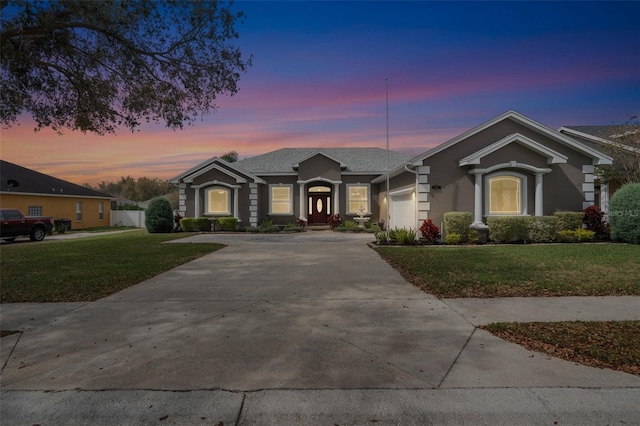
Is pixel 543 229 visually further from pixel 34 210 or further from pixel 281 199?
pixel 34 210

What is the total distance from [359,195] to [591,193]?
12.0 meters

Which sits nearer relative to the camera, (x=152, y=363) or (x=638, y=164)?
(x=152, y=363)

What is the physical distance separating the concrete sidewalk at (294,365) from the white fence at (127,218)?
93.7 feet

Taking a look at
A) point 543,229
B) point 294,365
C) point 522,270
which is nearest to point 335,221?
point 543,229

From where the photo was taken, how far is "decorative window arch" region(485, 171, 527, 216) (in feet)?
47.2

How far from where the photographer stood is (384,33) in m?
11.6

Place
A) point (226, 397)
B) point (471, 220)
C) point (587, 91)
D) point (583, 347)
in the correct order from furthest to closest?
point (587, 91) → point (471, 220) → point (583, 347) → point (226, 397)

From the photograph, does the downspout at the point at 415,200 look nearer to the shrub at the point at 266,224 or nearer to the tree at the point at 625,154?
the shrub at the point at 266,224

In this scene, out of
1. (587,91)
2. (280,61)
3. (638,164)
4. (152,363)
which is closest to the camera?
(152,363)

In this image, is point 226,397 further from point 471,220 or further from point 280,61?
point 471,220

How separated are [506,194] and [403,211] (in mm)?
4750

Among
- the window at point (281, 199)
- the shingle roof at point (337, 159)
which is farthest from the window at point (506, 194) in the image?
the window at point (281, 199)

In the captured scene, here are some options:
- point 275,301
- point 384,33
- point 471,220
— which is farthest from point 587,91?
point 275,301

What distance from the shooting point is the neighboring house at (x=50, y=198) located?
22.7 meters
